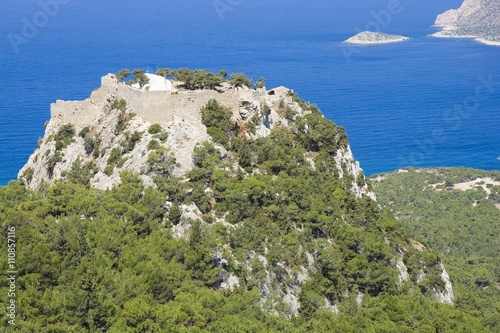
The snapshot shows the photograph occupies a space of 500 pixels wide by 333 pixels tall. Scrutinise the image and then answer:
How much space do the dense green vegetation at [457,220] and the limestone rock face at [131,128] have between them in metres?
19.2

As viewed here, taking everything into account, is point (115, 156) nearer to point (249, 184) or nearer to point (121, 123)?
point (121, 123)

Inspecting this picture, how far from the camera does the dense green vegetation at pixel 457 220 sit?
2425 inches

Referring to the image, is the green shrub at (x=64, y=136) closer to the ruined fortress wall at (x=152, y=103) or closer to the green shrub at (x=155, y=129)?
the ruined fortress wall at (x=152, y=103)

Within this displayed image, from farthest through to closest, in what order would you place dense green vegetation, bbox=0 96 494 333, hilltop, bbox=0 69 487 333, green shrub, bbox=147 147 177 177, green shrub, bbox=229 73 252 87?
green shrub, bbox=229 73 252 87, green shrub, bbox=147 147 177 177, hilltop, bbox=0 69 487 333, dense green vegetation, bbox=0 96 494 333

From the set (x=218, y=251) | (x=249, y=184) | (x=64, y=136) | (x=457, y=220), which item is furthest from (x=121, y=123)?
(x=457, y=220)

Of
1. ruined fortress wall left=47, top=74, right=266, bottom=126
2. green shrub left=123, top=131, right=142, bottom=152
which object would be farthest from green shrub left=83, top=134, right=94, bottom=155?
green shrub left=123, top=131, right=142, bottom=152

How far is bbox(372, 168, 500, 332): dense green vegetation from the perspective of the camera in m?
61.6

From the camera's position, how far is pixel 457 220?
8394cm

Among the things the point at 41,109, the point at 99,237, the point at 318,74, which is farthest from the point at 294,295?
the point at 318,74

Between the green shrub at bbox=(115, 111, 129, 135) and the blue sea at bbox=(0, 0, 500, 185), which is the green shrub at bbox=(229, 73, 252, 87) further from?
the blue sea at bbox=(0, 0, 500, 185)

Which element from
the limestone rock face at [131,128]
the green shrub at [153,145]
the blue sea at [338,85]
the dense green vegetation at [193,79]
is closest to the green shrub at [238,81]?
the dense green vegetation at [193,79]

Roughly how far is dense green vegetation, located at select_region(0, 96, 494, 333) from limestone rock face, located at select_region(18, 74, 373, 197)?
0.51 m

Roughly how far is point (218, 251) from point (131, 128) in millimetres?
12738

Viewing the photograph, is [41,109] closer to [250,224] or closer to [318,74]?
[318,74]
